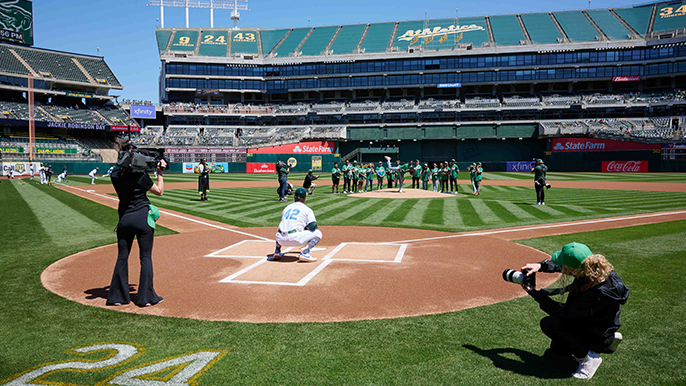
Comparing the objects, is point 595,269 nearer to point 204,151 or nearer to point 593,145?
point 593,145

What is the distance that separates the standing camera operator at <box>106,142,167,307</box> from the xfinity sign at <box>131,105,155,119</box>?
248 ft

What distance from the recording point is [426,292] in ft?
23.2

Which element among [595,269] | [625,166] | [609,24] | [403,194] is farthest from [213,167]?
[609,24]

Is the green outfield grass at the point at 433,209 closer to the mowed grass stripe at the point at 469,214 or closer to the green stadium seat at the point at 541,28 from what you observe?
the mowed grass stripe at the point at 469,214

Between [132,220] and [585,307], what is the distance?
19.0 ft

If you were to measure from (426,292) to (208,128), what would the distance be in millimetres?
69376

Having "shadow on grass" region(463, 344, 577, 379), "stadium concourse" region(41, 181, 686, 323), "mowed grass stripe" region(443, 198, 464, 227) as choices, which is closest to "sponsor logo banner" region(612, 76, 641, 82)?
"mowed grass stripe" region(443, 198, 464, 227)

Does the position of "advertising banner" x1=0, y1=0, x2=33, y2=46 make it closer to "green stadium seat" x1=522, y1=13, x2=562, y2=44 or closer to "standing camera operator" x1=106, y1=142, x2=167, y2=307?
"green stadium seat" x1=522, y1=13, x2=562, y2=44

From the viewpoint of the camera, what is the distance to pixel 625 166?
4997 centimetres

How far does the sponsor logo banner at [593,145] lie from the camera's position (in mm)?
50984

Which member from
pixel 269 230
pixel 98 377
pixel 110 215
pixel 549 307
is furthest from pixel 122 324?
pixel 110 215

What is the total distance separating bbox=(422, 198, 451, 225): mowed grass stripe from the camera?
15172 millimetres

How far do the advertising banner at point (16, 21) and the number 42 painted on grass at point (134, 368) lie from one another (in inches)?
3341

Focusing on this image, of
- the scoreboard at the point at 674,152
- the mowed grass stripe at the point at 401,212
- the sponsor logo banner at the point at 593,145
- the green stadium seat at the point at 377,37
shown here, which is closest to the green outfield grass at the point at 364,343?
the mowed grass stripe at the point at 401,212
